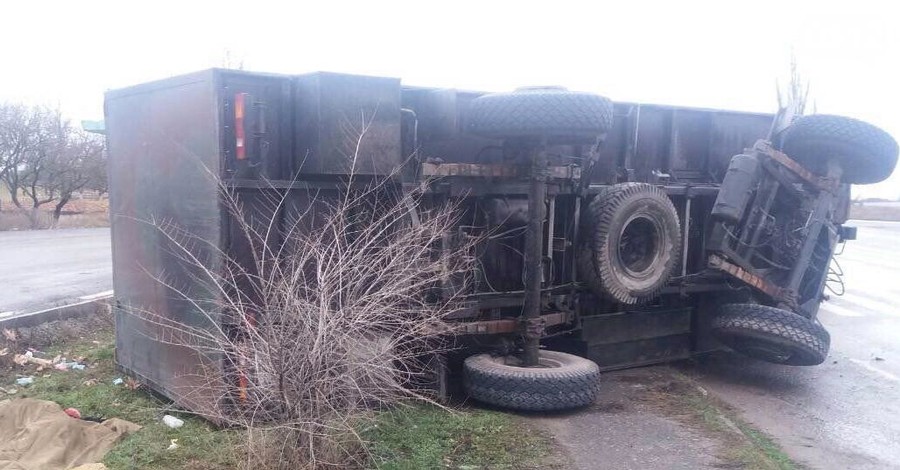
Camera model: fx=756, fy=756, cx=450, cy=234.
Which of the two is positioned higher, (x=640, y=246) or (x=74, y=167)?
(x=74, y=167)

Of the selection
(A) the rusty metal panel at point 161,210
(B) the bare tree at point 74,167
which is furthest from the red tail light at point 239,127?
(B) the bare tree at point 74,167

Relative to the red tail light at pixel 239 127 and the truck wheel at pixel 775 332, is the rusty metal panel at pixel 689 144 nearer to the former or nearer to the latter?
the truck wheel at pixel 775 332

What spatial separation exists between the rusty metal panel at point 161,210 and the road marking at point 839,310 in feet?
28.5

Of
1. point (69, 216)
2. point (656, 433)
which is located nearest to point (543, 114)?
point (656, 433)

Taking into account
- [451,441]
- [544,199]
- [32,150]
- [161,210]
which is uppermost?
[32,150]

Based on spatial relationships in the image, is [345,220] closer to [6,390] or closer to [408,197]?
[408,197]

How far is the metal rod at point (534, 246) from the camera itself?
Answer: 532 cm

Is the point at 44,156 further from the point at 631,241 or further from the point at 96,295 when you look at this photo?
the point at 631,241

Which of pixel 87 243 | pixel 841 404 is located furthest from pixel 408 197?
pixel 87 243

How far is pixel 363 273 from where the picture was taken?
4.16 m

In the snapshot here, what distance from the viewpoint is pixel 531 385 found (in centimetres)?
507

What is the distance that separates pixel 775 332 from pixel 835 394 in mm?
823

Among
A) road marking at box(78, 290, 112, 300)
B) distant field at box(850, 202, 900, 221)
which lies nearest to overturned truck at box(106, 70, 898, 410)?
road marking at box(78, 290, 112, 300)

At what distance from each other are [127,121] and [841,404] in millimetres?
5911
